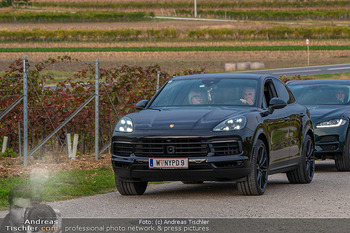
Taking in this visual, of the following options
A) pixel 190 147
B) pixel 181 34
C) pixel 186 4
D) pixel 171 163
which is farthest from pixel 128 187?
pixel 186 4

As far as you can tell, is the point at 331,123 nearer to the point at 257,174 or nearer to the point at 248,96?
the point at 248,96

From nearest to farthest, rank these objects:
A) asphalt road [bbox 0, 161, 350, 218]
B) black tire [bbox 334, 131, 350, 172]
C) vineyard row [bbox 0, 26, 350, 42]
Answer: asphalt road [bbox 0, 161, 350, 218] < black tire [bbox 334, 131, 350, 172] < vineyard row [bbox 0, 26, 350, 42]

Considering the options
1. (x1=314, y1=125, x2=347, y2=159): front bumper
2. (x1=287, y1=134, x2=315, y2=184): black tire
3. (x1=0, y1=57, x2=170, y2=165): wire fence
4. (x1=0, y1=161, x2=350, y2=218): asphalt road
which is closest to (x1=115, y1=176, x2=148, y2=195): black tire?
(x1=0, y1=161, x2=350, y2=218): asphalt road

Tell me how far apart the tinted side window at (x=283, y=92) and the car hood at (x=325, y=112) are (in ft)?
7.21

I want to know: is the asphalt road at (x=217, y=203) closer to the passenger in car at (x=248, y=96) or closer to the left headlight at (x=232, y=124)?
the left headlight at (x=232, y=124)

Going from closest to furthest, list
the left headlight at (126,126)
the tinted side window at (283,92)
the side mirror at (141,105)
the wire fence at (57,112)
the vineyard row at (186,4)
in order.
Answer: the left headlight at (126,126) → the side mirror at (141,105) → the tinted side window at (283,92) → the wire fence at (57,112) → the vineyard row at (186,4)

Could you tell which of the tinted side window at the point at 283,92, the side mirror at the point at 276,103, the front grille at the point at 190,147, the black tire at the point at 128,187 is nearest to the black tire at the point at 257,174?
the front grille at the point at 190,147

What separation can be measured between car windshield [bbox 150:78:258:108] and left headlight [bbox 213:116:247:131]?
3.10 feet

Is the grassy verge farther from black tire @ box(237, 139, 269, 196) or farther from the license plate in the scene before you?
black tire @ box(237, 139, 269, 196)

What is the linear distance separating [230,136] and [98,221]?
8.36ft

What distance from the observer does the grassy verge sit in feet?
36.1

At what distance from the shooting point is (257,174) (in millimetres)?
10719

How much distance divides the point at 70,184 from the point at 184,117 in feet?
8.17

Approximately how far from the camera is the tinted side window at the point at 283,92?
41.6 feet
